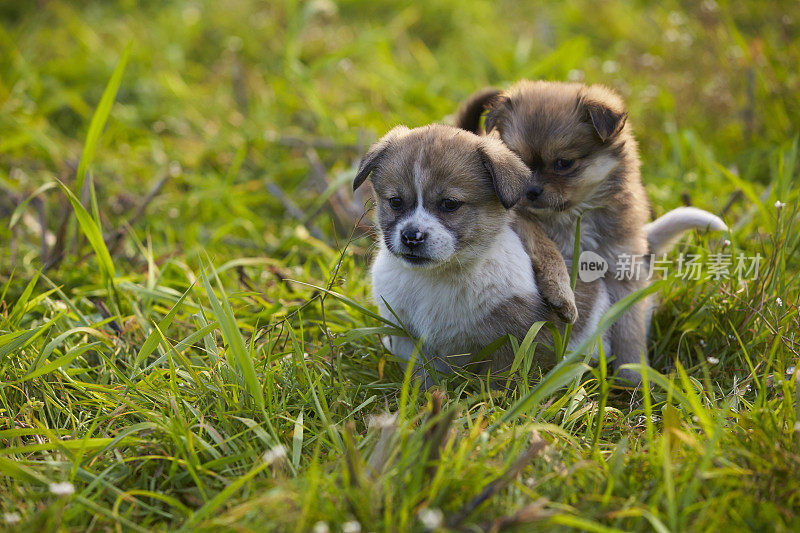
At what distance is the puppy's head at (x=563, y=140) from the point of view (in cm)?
346

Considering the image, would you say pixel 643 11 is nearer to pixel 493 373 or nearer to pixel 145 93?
pixel 145 93

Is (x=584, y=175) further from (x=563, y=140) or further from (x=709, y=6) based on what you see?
(x=709, y=6)

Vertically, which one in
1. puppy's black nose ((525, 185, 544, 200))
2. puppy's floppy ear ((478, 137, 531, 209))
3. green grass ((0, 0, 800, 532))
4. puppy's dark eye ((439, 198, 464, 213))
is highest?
puppy's floppy ear ((478, 137, 531, 209))

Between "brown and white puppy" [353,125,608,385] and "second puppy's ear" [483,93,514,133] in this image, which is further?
"second puppy's ear" [483,93,514,133]

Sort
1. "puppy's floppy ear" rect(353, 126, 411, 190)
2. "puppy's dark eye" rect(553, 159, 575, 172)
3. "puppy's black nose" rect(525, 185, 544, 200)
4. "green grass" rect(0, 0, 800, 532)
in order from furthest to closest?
"puppy's dark eye" rect(553, 159, 575, 172), "puppy's black nose" rect(525, 185, 544, 200), "puppy's floppy ear" rect(353, 126, 411, 190), "green grass" rect(0, 0, 800, 532)

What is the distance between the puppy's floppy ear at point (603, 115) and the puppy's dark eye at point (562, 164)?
199 mm

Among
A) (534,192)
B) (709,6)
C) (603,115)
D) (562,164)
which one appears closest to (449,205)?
(534,192)

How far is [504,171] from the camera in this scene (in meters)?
3.02

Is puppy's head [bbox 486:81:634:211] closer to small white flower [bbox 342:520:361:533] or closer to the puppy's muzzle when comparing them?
the puppy's muzzle

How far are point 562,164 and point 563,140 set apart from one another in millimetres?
128

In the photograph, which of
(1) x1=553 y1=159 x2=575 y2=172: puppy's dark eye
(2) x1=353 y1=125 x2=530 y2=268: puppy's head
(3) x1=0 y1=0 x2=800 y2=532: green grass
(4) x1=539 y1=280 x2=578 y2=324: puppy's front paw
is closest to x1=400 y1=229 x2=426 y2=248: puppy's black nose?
(2) x1=353 y1=125 x2=530 y2=268: puppy's head

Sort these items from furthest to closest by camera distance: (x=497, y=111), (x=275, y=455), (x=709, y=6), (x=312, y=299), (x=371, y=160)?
(x=709, y=6)
(x=497, y=111)
(x=312, y=299)
(x=371, y=160)
(x=275, y=455)

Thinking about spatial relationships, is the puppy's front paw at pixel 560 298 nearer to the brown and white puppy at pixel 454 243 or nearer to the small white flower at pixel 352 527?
the brown and white puppy at pixel 454 243

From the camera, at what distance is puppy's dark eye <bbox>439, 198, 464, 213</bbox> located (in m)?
3.07
